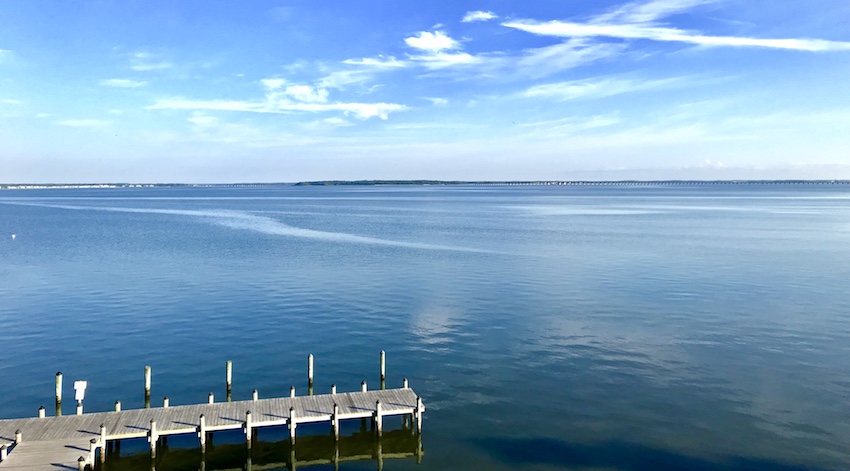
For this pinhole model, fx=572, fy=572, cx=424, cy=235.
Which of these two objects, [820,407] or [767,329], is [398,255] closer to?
[767,329]

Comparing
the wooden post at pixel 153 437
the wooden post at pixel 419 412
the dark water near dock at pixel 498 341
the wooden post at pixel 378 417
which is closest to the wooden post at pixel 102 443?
the dark water near dock at pixel 498 341

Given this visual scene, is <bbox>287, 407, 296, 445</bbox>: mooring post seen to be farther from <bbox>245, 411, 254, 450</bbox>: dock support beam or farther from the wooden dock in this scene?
<bbox>245, 411, 254, 450</bbox>: dock support beam

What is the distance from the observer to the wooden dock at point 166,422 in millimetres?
20047

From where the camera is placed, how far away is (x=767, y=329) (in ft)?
121

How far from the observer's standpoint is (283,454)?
2259 centimetres

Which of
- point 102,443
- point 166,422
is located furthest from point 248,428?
point 102,443

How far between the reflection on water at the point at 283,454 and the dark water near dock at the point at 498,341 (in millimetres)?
331

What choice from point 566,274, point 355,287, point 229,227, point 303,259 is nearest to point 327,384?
point 355,287

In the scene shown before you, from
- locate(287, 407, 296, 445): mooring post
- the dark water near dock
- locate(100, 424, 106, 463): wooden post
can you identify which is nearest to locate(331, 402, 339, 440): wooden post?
locate(287, 407, 296, 445): mooring post

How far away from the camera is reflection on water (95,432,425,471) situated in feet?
70.8

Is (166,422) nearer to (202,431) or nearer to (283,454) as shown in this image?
(202,431)

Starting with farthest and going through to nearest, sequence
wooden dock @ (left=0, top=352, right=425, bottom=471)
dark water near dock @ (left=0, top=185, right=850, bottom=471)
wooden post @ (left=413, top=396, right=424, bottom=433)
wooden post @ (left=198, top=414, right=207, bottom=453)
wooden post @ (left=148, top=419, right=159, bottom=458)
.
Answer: wooden post @ (left=413, top=396, right=424, bottom=433) → dark water near dock @ (left=0, top=185, right=850, bottom=471) → wooden post @ (left=198, top=414, right=207, bottom=453) → wooden post @ (left=148, top=419, right=159, bottom=458) → wooden dock @ (left=0, top=352, right=425, bottom=471)

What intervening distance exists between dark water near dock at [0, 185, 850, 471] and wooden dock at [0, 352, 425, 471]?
1.17 m

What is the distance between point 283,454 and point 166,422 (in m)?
4.72
